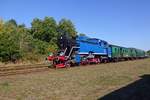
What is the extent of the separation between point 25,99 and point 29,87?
9.31ft

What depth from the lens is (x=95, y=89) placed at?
44.4ft

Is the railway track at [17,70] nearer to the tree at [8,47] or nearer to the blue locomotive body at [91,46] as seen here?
the blue locomotive body at [91,46]

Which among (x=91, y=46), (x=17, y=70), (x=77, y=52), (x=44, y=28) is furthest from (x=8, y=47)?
(x=44, y=28)

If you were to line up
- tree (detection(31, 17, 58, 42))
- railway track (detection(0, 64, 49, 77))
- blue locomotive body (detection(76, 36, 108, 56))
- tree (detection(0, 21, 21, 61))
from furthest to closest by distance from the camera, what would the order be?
tree (detection(31, 17, 58, 42)) → tree (detection(0, 21, 21, 61)) → blue locomotive body (detection(76, 36, 108, 56)) → railway track (detection(0, 64, 49, 77))

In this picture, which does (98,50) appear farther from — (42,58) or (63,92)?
(63,92)

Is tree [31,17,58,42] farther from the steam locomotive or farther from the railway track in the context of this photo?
the railway track

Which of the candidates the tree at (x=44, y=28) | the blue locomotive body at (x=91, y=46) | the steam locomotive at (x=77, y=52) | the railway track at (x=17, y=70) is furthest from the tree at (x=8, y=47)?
Answer: the tree at (x=44, y=28)

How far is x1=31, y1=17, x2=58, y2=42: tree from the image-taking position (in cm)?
9638

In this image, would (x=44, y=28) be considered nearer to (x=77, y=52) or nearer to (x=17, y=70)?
(x=77, y=52)

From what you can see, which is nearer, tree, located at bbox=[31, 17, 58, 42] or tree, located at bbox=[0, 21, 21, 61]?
tree, located at bbox=[0, 21, 21, 61]

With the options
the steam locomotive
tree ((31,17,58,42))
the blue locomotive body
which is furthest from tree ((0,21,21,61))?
tree ((31,17,58,42))

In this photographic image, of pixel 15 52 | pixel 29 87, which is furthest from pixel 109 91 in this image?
pixel 15 52

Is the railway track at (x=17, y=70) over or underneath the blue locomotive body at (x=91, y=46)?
underneath

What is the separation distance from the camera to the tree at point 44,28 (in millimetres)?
96375
